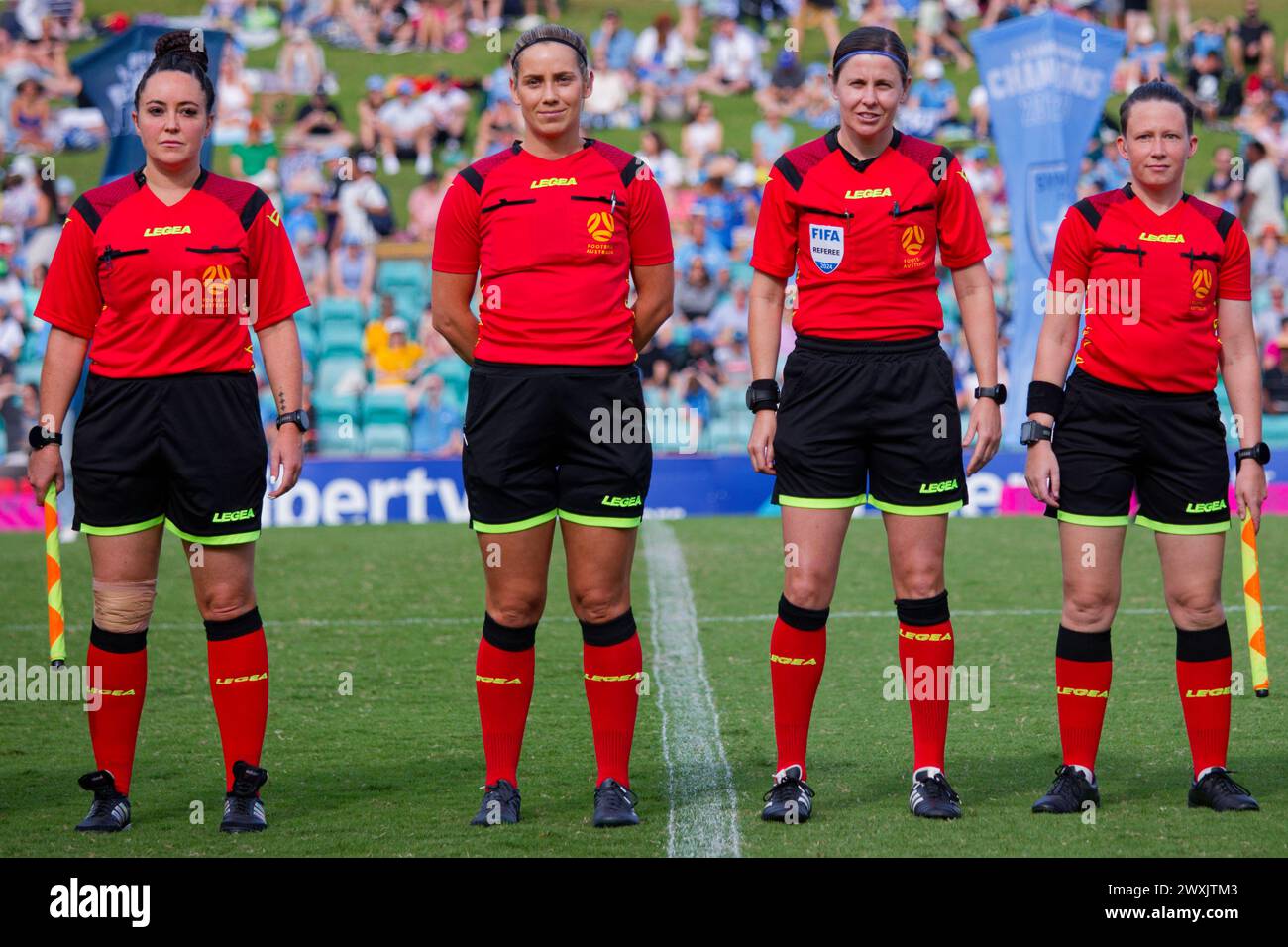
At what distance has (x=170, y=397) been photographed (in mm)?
5008

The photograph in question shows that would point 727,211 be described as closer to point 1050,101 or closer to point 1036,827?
point 1050,101

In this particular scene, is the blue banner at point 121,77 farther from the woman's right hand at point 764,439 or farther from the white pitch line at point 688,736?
the woman's right hand at point 764,439

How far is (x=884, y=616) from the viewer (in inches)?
361

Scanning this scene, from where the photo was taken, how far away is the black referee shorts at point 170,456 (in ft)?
16.4

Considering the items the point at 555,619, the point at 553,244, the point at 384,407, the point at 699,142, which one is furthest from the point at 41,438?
the point at 699,142

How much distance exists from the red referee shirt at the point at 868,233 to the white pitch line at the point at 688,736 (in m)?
1.45

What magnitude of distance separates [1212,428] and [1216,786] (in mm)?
1043

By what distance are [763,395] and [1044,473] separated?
857 millimetres

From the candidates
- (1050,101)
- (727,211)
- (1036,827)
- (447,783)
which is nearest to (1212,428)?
(1036,827)

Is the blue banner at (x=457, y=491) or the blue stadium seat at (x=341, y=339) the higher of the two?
the blue stadium seat at (x=341, y=339)

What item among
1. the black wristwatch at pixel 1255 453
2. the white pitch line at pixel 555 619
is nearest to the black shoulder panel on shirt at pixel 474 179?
the black wristwatch at pixel 1255 453

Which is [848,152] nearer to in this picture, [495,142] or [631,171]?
[631,171]

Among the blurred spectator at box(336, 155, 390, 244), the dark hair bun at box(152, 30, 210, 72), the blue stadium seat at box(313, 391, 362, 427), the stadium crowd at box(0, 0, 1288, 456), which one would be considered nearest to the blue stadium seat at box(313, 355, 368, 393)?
the stadium crowd at box(0, 0, 1288, 456)

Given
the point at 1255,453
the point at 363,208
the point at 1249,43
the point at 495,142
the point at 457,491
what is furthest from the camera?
the point at 1249,43
